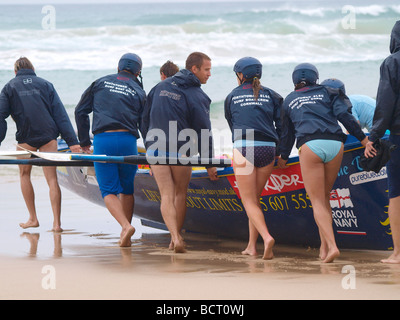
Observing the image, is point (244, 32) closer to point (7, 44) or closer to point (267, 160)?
point (7, 44)

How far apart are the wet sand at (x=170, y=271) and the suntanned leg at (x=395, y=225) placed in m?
0.14

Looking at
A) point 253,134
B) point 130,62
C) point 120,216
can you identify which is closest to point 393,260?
point 253,134

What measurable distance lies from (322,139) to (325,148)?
0.08 metres

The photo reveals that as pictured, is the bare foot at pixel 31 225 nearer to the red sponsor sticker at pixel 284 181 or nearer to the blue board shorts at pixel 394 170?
the red sponsor sticker at pixel 284 181

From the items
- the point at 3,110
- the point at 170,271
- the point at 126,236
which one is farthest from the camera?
the point at 3,110

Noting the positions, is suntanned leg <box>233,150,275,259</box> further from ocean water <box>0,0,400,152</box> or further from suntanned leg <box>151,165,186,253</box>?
ocean water <box>0,0,400,152</box>

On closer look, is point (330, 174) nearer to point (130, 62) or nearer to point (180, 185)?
point (180, 185)

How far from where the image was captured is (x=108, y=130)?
675 cm

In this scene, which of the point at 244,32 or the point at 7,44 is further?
the point at 244,32

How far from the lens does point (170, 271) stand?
533 centimetres

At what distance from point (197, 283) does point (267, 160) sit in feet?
5.26

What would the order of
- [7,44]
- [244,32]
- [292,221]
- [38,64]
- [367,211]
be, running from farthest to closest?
[244,32], [7,44], [38,64], [292,221], [367,211]
